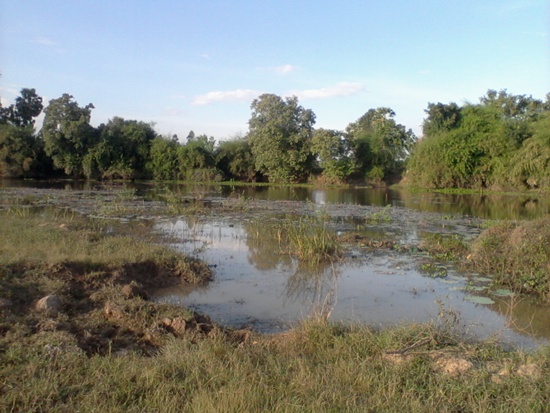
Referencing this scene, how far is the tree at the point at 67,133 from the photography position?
36719 millimetres

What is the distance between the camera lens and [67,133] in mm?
36625

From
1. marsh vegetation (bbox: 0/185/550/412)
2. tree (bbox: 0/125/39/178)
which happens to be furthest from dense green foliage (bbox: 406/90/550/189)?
marsh vegetation (bbox: 0/185/550/412)

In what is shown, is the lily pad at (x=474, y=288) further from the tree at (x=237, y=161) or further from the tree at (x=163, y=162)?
the tree at (x=163, y=162)

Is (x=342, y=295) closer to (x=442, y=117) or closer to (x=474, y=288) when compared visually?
(x=474, y=288)

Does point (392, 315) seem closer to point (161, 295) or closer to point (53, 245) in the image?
point (161, 295)

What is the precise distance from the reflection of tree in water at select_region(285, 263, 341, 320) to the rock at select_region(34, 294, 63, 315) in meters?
3.13

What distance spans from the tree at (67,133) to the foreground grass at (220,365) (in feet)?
111

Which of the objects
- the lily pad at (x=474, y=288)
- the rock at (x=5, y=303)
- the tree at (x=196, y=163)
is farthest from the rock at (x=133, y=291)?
the tree at (x=196, y=163)

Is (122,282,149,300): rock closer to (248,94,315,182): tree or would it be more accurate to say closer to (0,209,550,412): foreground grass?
(0,209,550,412): foreground grass

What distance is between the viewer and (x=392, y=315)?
6500mm

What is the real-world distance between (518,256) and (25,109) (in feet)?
A: 169

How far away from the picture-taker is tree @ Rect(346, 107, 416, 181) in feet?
130

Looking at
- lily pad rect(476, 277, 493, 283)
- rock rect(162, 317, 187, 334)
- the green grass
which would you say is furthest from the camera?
lily pad rect(476, 277, 493, 283)

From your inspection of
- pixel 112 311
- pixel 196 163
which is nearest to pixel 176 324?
pixel 112 311
